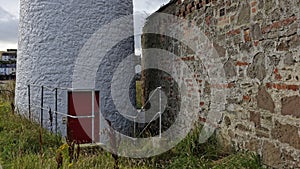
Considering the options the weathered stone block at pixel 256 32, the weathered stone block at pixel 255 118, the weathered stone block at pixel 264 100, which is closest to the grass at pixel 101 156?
the weathered stone block at pixel 255 118

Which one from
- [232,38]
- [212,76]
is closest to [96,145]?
[212,76]

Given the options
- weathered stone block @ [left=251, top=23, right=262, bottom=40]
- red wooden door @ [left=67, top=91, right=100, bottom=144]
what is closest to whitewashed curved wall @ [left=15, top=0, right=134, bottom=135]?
red wooden door @ [left=67, top=91, right=100, bottom=144]

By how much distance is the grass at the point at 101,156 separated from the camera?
14.3 feet

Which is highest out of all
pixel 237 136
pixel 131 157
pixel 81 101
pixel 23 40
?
pixel 23 40

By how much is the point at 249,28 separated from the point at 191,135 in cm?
189

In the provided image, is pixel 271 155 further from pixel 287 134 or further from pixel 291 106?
pixel 291 106

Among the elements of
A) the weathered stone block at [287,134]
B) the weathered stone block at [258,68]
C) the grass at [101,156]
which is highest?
the weathered stone block at [258,68]

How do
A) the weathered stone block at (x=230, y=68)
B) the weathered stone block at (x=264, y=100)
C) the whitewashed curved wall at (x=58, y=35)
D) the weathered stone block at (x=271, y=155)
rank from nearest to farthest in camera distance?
the weathered stone block at (x=271, y=155), the weathered stone block at (x=264, y=100), the weathered stone block at (x=230, y=68), the whitewashed curved wall at (x=58, y=35)

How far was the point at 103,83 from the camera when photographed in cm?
754

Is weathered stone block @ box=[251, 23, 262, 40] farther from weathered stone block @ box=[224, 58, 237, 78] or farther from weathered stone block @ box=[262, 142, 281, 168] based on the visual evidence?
weathered stone block @ box=[262, 142, 281, 168]

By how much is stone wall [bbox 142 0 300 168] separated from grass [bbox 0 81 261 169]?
0.27 meters

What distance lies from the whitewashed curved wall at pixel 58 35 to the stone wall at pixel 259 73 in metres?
2.53

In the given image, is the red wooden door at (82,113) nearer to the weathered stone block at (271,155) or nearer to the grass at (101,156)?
the grass at (101,156)

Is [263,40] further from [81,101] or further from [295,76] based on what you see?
[81,101]
